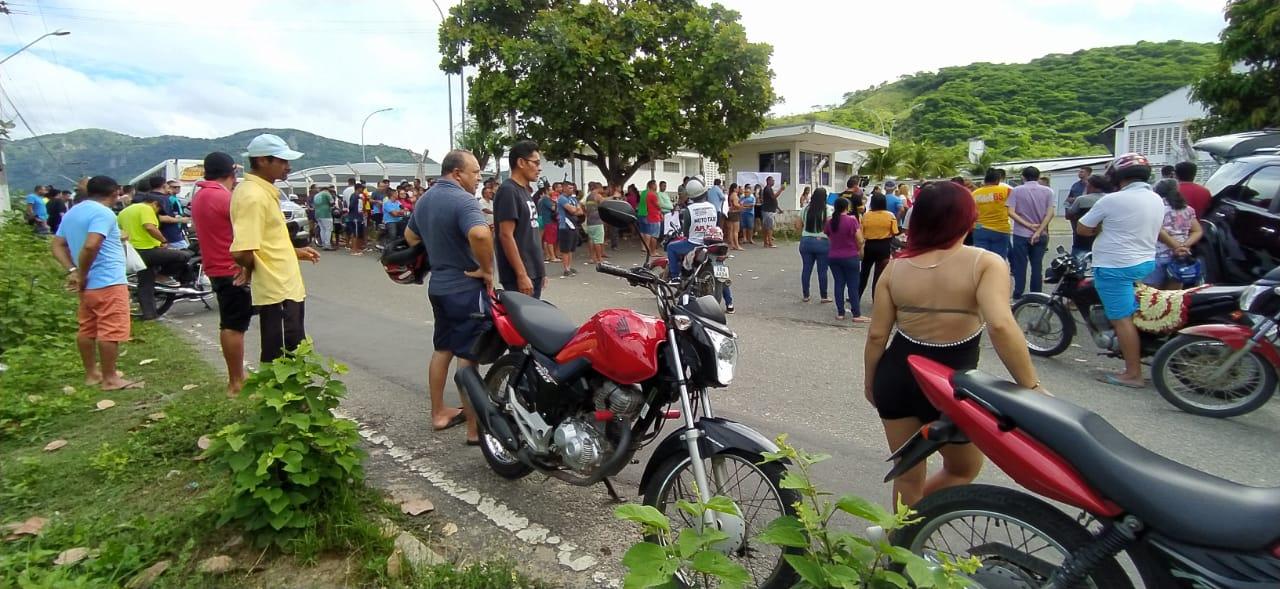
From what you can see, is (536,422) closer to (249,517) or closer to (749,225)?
(249,517)

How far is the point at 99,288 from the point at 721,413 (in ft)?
15.0

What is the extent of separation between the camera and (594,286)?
1062 cm

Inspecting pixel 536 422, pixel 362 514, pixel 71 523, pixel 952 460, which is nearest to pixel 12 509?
pixel 71 523

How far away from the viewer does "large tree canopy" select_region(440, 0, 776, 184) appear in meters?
15.1

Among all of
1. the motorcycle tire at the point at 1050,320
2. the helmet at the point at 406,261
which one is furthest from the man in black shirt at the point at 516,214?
the motorcycle tire at the point at 1050,320

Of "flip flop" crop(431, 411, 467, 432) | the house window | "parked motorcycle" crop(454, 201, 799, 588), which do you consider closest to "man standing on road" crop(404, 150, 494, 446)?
"flip flop" crop(431, 411, 467, 432)

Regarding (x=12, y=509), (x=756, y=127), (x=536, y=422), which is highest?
(x=756, y=127)

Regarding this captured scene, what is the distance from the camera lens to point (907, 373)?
2.53 metres

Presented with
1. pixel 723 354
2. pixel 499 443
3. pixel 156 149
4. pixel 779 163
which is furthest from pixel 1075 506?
pixel 156 149

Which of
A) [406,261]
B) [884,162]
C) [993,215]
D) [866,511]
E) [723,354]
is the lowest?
[866,511]

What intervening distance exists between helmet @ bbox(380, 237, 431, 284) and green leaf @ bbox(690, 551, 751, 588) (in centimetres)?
295

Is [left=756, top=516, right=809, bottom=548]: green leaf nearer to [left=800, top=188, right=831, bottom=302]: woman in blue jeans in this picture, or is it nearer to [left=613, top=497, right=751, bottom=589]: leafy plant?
[left=613, top=497, right=751, bottom=589]: leafy plant

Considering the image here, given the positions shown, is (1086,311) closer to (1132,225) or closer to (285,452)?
(1132,225)

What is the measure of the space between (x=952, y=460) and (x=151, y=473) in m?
3.80
